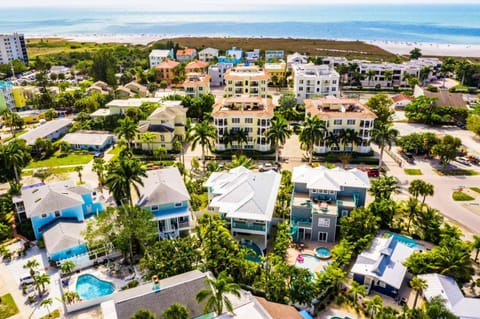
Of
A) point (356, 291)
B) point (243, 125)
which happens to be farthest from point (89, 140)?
point (356, 291)

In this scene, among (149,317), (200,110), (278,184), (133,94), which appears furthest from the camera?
(133,94)

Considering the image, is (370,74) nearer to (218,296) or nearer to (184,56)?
(184,56)

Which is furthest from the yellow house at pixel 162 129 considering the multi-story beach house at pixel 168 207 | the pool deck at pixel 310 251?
the pool deck at pixel 310 251

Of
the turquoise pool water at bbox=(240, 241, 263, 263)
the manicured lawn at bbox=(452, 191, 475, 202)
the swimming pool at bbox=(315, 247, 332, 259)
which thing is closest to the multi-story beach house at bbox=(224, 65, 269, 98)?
the manicured lawn at bbox=(452, 191, 475, 202)

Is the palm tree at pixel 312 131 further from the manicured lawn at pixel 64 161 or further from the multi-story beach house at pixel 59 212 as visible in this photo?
the manicured lawn at pixel 64 161

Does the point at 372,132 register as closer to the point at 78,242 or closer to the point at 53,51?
the point at 78,242

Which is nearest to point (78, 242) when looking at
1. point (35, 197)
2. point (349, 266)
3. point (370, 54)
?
point (35, 197)

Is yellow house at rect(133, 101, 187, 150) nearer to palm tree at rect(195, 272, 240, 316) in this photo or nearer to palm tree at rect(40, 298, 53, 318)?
palm tree at rect(40, 298, 53, 318)
